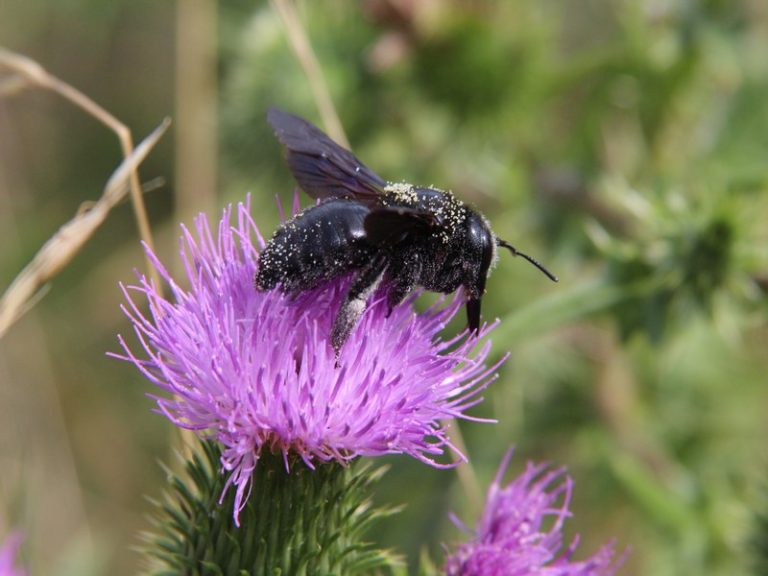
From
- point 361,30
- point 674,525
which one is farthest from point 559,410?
point 361,30

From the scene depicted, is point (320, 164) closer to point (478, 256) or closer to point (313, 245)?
point (313, 245)

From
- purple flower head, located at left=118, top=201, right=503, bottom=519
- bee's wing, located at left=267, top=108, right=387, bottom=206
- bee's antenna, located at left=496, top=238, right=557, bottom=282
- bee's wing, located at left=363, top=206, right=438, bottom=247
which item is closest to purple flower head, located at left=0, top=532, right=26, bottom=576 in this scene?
purple flower head, located at left=118, top=201, right=503, bottom=519

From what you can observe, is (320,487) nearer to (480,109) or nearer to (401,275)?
(401,275)

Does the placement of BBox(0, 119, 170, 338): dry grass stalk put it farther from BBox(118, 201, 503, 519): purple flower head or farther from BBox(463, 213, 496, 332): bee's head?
BBox(463, 213, 496, 332): bee's head

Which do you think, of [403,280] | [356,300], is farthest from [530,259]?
[356,300]

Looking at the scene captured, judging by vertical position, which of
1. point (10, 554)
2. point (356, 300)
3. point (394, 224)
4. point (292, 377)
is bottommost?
point (10, 554)
